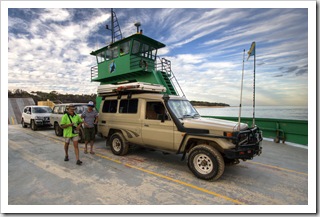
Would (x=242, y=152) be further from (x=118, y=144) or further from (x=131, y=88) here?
(x=118, y=144)

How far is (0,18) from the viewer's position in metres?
3.72

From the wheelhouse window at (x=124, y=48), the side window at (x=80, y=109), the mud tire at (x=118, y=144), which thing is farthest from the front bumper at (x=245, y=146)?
the wheelhouse window at (x=124, y=48)

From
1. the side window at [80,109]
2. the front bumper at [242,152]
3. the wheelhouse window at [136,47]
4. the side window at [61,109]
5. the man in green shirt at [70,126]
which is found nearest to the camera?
the front bumper at [242,152]

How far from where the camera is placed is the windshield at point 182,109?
499 centimetres

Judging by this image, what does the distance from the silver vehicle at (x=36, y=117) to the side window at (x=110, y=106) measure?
302 inches

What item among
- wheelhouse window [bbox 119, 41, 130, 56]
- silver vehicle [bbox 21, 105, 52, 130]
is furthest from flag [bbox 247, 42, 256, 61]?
silver vehicle [bbox 21, 105, 52, 130]

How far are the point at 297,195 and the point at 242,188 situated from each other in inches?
39.7

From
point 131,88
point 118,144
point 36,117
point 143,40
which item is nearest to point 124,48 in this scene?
point 143,40


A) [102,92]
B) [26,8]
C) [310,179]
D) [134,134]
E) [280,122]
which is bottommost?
[310,179]

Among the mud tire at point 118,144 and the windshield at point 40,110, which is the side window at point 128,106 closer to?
the mud tire at point 118,144

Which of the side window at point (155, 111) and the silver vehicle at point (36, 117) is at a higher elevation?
the side window at point (155, 111)

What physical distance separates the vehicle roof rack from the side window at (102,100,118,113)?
12.4 inches

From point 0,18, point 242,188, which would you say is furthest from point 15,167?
point 242,188

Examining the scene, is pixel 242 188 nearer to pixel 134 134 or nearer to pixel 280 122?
pixel 134 134
